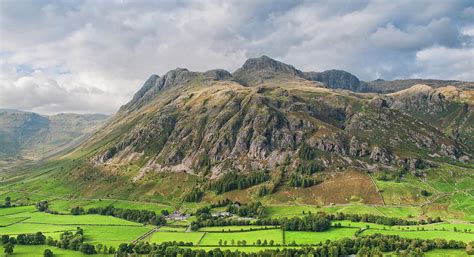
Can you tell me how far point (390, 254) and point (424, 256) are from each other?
49.8ft

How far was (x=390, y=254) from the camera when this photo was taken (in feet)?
645

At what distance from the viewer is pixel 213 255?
653 ft

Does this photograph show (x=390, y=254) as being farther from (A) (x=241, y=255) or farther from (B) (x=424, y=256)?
(A) (x=241, y=255)

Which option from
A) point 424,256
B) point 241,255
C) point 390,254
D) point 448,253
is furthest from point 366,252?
point 241,255

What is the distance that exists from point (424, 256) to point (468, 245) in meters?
25.8

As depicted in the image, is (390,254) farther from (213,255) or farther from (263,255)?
(213,255)

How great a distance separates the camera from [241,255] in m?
194

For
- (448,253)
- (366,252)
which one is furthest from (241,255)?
(448,253)

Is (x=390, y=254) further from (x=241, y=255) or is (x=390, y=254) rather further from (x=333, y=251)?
(x=241, y=255)

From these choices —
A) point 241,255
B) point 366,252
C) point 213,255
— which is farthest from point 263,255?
point 366,252

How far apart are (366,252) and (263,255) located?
50.7 m

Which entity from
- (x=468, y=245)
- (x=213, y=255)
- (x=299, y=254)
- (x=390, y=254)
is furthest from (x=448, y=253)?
(x=213, y=255)

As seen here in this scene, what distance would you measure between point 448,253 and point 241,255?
10043 cm

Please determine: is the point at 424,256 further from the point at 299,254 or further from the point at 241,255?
the point at 241,255
